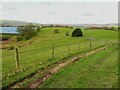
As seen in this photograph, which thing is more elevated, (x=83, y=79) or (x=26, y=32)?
(x=26, y=32)

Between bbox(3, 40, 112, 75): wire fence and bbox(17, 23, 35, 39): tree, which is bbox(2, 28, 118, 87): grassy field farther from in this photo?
bbox(17, 23, 35, 39): tree

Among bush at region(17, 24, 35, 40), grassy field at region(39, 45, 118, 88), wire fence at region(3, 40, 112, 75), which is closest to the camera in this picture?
grassy field at region(39, 45, 118, 88)

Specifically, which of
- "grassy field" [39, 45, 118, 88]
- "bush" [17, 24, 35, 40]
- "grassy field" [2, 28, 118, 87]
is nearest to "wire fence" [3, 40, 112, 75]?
"grassy field" [2, 28, 118, 87]

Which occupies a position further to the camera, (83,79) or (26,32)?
(26,32)

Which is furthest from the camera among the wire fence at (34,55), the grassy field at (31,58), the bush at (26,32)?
the bush at (26,32)

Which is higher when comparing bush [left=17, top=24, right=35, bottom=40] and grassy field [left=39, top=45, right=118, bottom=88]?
bush [left=17, top=24, right=35, bottom=40]

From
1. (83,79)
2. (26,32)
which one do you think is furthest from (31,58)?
(26,32)

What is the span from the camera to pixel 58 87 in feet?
38.6

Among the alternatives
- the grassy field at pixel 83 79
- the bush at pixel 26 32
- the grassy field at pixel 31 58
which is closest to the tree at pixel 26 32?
the bush at pixel 26 32

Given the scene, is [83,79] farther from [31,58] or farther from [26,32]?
[26,32]

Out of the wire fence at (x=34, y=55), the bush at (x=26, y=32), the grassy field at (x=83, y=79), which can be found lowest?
the wire fence at (x=34, y=55)

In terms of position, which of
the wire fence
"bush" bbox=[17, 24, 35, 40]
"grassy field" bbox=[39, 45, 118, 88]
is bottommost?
the wire fence

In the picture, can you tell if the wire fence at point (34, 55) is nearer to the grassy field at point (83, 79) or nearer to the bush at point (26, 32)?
the grassy field at point (83, 79)

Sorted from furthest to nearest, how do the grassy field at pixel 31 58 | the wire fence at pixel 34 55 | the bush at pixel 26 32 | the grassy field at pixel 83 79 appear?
the bush at pixel 26 32, the wire fence at pixel 34 55, the grassy field at pixel 31 58, the grassy field at pixel 83 79
